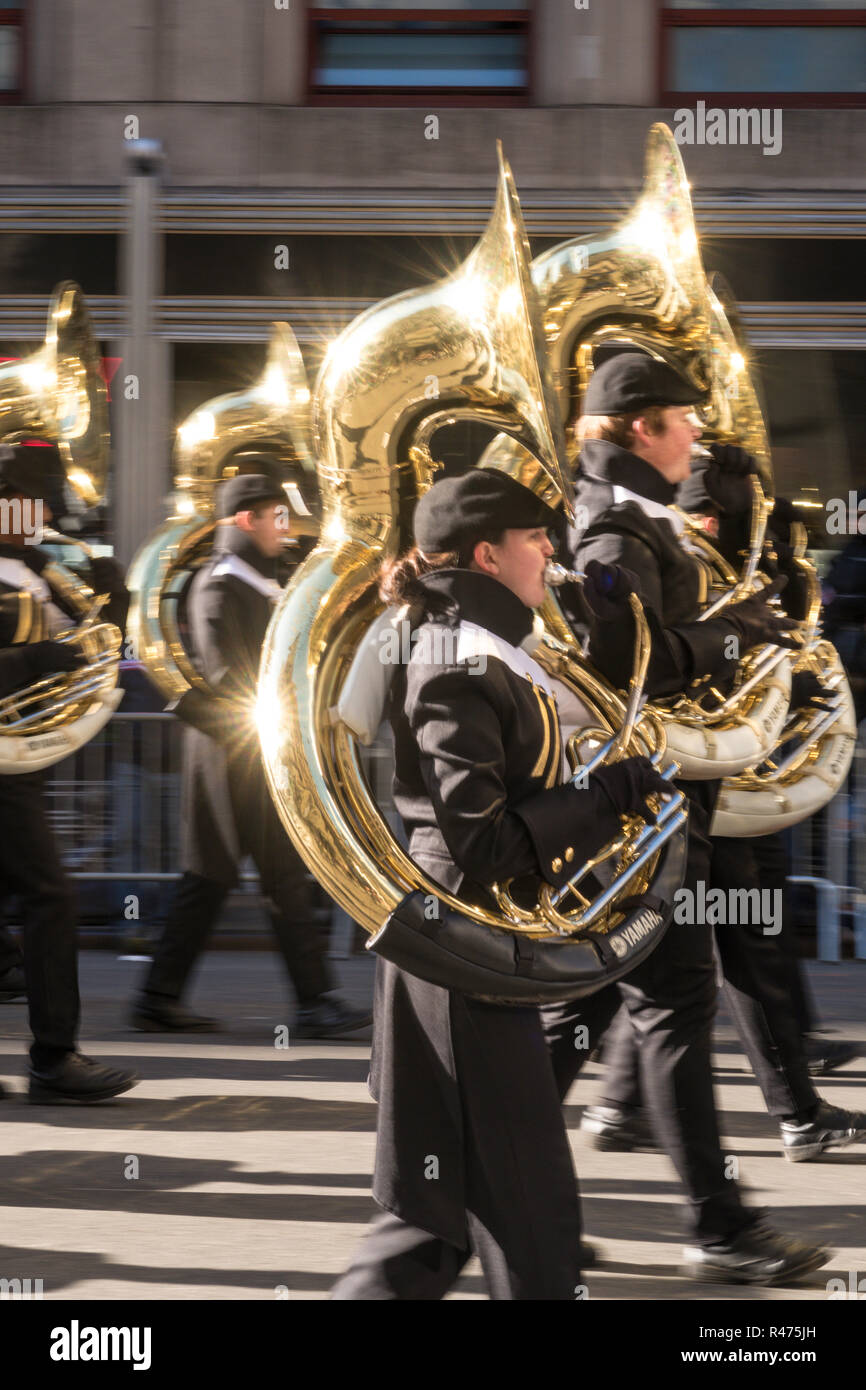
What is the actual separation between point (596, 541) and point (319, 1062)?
2691 millimetres

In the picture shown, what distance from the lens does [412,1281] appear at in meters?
3.26

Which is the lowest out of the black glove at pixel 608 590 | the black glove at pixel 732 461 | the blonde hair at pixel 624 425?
the black glove at pixel 608 590

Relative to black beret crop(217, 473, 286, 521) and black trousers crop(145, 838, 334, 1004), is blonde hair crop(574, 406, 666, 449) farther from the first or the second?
black trousers crop(145, 838, 334, 1004)

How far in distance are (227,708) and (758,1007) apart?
2.40 m

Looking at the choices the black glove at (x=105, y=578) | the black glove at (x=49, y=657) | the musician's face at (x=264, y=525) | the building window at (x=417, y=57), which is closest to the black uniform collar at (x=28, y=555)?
the black glove at (x=49, y=657)

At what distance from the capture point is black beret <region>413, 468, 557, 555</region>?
3.39 meters

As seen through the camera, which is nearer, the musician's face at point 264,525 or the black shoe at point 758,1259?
the black shoe at point 758,1259

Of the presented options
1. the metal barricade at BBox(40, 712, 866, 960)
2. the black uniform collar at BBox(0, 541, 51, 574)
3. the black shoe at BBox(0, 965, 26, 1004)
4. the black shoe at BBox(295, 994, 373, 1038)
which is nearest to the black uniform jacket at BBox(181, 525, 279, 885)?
the black shoe at BBox(295, 994, 373, 1038)

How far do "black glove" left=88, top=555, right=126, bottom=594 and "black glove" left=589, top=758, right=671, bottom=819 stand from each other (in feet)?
11.0

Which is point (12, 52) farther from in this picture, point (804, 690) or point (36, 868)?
point (804, 690)

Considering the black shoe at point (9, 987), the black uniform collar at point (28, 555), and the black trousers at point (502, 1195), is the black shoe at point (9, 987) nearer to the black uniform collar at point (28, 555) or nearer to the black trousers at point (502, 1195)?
the black uniform collar at point (28, 555)

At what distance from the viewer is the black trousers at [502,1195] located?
3.19 metres

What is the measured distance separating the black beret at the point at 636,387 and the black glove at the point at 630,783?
119 centimetres
